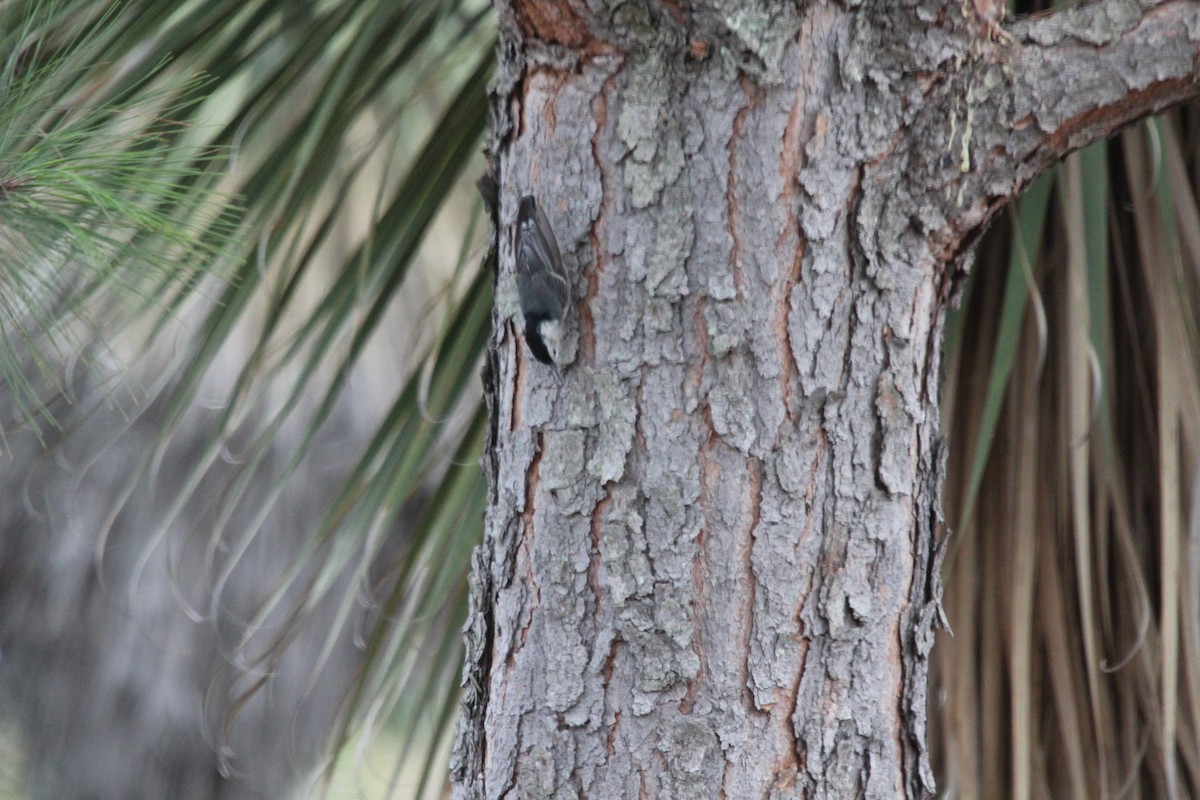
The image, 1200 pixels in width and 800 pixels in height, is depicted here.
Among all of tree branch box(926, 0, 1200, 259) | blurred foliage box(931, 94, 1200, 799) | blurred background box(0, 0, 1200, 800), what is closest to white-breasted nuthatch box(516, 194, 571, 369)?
tree branch box(926, 0, 1200, 259)

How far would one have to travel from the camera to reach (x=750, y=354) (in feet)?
1.60

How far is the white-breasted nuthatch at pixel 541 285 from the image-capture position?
490 millimetres

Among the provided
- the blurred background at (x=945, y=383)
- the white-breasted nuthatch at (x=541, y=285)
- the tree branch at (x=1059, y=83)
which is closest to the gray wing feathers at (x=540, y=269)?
the white-breasted nuthatch at (x=541, y=285)

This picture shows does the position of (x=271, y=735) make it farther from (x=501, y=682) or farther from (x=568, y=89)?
(x=568, y=89)

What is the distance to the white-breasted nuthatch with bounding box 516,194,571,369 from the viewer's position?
490mm

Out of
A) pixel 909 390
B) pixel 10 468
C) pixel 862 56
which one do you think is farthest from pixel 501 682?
pixel 10 468

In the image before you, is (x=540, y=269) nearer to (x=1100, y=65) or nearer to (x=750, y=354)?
(x=750, y=354)

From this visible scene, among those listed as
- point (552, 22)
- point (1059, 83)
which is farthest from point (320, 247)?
point (1059, 83)

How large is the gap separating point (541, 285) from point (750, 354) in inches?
Result: 4.2

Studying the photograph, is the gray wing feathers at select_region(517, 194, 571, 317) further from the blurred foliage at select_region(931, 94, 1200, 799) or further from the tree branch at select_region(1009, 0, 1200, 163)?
the blurred foliage at select_region(931, 94, 1200, 799)

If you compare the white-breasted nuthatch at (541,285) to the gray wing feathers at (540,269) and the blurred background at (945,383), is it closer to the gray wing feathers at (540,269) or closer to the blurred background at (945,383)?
the gray wing feathers at (540,269)

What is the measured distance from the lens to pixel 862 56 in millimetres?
491

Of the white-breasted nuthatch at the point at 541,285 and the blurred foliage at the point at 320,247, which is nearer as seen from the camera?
the white-breasted nuthatch at the point at 541,285

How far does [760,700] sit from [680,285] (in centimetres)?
20
